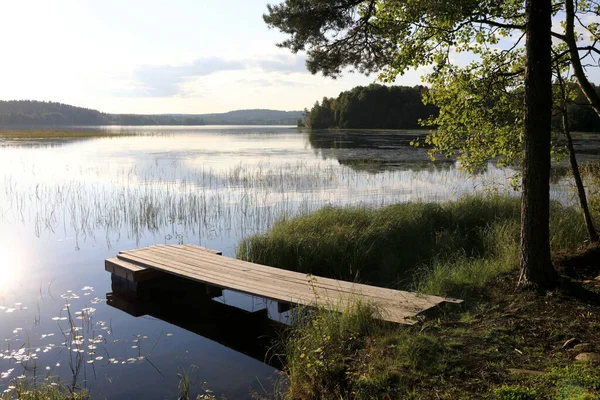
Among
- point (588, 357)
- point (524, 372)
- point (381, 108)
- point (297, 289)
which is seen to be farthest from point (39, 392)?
point (381, 108)

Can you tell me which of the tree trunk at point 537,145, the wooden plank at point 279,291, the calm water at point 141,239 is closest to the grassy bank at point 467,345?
the wooden plank at point 279,291

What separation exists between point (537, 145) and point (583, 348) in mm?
2290

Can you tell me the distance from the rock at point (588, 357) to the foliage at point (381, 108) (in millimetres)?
76542

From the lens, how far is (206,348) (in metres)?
6.62

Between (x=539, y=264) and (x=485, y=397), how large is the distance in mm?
2566

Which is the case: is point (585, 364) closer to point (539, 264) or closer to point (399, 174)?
point (539, 264)

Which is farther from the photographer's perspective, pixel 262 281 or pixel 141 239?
pixel 141 239

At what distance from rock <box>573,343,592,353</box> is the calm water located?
310 cm

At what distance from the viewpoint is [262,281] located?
23.8ft

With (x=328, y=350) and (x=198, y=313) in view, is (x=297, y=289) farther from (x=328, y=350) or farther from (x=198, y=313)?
(x=198, y=313)

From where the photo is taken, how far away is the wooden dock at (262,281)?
5797 mm

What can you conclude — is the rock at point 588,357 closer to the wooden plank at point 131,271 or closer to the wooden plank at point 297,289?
the wooden plank at point 297,289

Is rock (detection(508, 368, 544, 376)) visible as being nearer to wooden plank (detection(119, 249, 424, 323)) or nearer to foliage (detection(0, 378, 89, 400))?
wooden plank (detection(119, 249, 424, 323))

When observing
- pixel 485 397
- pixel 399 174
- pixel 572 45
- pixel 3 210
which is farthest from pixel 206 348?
pixel 399 174
